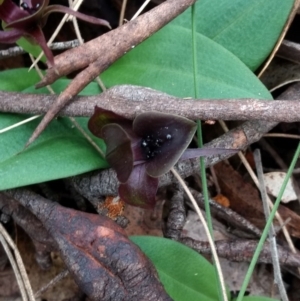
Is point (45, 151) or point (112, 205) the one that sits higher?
point (45, 151)

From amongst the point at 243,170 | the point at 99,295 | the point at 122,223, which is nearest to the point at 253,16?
the point at 243,170

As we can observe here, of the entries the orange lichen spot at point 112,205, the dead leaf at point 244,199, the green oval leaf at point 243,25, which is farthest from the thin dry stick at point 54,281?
the green oval leaf at point 243,25

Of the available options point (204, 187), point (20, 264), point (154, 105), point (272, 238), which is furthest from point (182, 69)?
point (20, 264)

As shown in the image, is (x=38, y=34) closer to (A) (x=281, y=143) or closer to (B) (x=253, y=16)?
(B) (x=253, y=16)

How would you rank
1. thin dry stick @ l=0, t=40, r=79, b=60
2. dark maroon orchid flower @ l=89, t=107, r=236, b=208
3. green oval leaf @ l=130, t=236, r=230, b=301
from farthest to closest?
1. thin dry stick @ l=0, t=40, r=79, b=60
2. green oval leaf @ l=130, t=236, r=230, b=301
3. dark maroon orchid flower @ l=89, t=107, r=236, b=208

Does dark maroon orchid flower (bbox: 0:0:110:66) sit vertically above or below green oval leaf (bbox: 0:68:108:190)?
above

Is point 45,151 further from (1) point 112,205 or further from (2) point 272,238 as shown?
(2) point 272,238

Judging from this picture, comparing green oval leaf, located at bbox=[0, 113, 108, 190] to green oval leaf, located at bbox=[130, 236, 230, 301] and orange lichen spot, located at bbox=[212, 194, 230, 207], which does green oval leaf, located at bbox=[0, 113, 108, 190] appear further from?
orange lichen spot, located at bbox=[212, 194, 230, 207]

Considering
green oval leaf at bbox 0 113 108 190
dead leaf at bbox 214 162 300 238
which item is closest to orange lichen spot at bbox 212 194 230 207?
dead leaf at bbox 214 162 300 238
